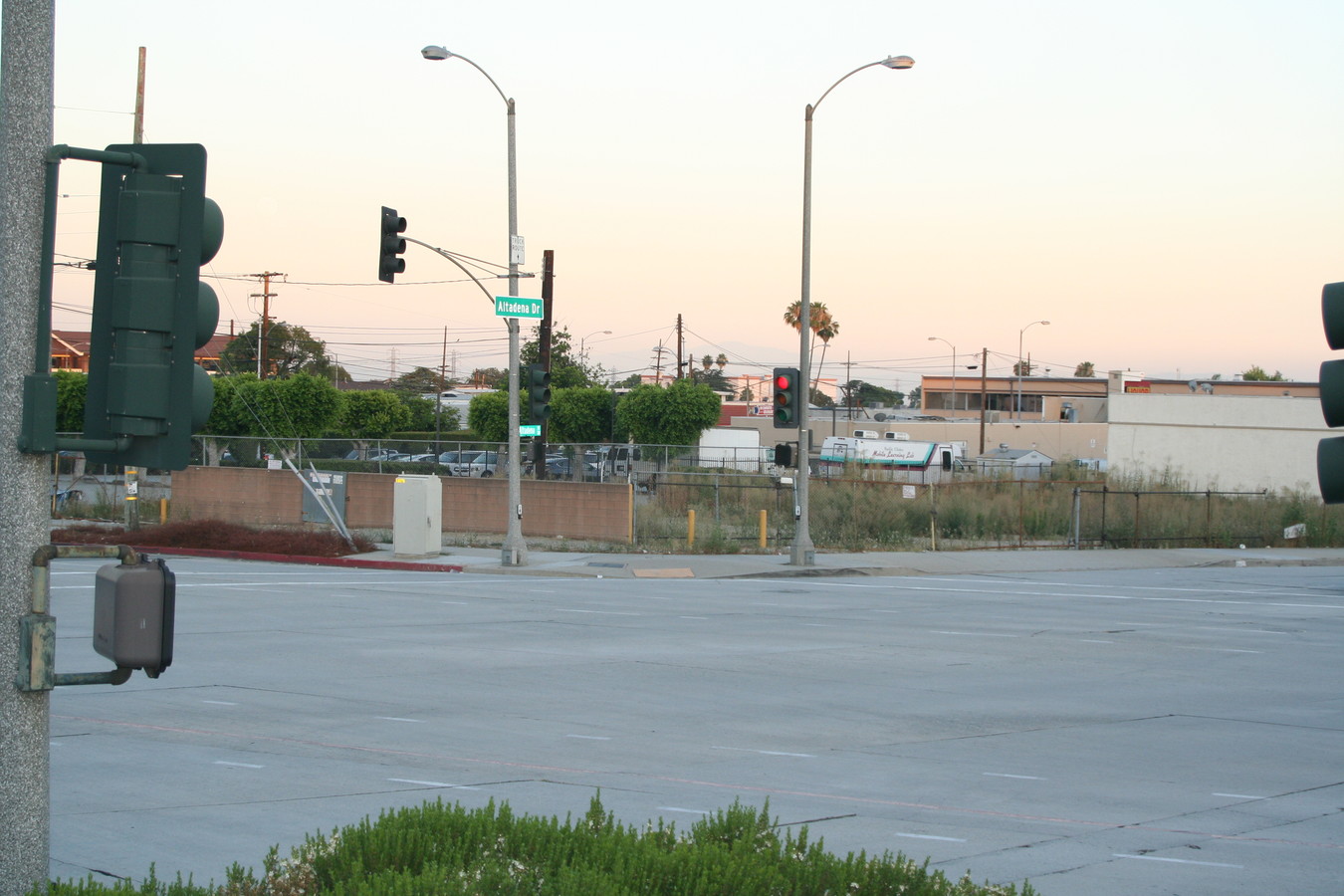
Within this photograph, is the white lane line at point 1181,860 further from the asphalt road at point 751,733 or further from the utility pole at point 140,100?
the utility pole at point 140,100

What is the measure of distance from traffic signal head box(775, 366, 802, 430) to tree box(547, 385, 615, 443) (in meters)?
34.0

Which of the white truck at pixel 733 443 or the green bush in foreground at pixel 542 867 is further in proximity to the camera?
the white truck at pixel 733 443

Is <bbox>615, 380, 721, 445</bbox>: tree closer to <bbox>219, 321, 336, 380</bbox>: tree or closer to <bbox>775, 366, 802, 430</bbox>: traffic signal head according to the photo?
<bbox>775, 366, 802, 430</bbox>: traffic signal head

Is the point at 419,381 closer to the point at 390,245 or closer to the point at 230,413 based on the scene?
the point at 230,413

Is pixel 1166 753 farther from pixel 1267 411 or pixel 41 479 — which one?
pixel 1267 411

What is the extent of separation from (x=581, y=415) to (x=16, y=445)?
194 ft

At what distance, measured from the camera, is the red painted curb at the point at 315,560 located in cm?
2834

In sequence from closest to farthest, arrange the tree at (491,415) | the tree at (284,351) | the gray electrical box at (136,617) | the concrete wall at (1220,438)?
1. the gray electrical box at (136,617)
2. the concrete wall at (1220,438)
3. the tree at (491,415)
4. the tree at (284,351)

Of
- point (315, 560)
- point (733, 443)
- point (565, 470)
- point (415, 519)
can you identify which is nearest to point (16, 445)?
point (415, 519)

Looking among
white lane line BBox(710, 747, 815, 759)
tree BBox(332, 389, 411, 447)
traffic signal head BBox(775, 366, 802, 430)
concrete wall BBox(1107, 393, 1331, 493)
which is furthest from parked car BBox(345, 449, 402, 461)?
concrete wall BBox(1107, 393, 1331, 493)

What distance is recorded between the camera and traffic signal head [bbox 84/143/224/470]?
4.62 meters

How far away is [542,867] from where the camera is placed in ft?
17.5

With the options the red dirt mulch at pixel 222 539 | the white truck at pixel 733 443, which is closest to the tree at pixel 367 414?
the white truck at pixel 733 443

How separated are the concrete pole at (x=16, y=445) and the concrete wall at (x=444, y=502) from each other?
28993 millimetres
